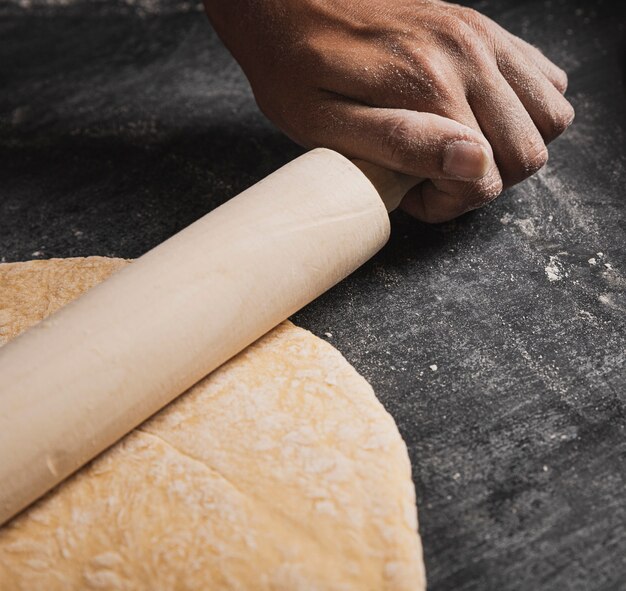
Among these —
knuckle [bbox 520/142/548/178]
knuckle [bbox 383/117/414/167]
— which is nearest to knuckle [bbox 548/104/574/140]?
knuckle [bbox 520/142/548/178]

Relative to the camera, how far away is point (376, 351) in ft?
5.42

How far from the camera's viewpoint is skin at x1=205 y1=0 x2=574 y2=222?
1638mm

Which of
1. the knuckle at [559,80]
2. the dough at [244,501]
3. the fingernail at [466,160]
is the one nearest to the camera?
the dough at [244,501]

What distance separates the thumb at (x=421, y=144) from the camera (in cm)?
160

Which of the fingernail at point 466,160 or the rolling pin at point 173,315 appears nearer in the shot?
the rolling pin at point 173,315

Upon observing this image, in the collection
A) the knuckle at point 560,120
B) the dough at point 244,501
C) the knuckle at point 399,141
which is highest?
the knuckle at point 399,141

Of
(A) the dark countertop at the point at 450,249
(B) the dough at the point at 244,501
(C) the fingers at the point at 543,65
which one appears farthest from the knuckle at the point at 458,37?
(B) the dough at the point at 244,501

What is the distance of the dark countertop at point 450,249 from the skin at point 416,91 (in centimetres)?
24

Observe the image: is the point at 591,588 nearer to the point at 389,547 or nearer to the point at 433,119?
the point at 389,547

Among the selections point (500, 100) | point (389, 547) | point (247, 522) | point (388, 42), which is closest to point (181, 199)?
point (388, 42)

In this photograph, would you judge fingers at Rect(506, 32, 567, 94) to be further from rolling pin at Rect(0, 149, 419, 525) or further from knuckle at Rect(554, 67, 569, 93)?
rolling pin at Rect(0, 149, 419, 525)

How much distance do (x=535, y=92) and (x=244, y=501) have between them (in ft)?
4.27

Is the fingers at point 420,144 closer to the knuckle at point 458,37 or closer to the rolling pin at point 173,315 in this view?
the rolling pin at point 173,315

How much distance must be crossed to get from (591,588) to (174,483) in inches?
32.1
